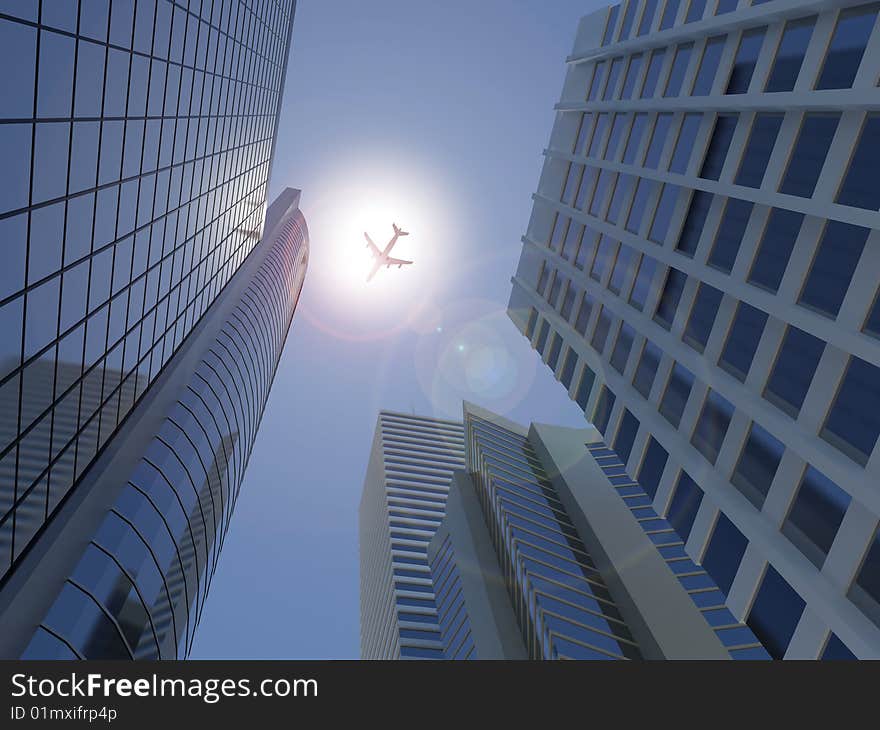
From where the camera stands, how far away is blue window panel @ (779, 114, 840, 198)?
17.3m

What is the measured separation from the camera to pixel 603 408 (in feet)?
94.7

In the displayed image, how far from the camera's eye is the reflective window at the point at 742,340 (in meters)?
19.5

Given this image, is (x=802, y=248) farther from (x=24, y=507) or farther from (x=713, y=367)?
(x=24, y=507)

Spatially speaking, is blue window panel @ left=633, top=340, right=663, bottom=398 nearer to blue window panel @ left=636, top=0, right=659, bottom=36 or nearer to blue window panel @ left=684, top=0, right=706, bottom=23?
blue window panel @ left=684, top=0, right=706, bottom=23

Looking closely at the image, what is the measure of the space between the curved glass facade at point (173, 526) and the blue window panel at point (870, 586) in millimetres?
19696

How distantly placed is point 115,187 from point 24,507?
29.3ft

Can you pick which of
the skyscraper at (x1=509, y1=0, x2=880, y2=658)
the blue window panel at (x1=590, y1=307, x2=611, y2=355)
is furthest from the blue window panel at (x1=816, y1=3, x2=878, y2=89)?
the blue window panel at (x1=590, y1=307, x2=611, y2=355)

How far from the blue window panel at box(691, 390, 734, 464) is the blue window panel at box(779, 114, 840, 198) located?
655 cm

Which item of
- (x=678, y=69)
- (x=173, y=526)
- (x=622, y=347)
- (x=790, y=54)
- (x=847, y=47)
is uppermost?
(x=678, y=69)

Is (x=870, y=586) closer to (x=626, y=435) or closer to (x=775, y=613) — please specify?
(x=775, y=613)

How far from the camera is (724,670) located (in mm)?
9664

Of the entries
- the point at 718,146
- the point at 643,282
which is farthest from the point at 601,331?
the point at 718,146

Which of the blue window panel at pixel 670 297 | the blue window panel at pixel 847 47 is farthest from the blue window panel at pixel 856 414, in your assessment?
the blue window panel at pixel 670 297

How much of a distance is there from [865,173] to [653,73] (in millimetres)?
14353
